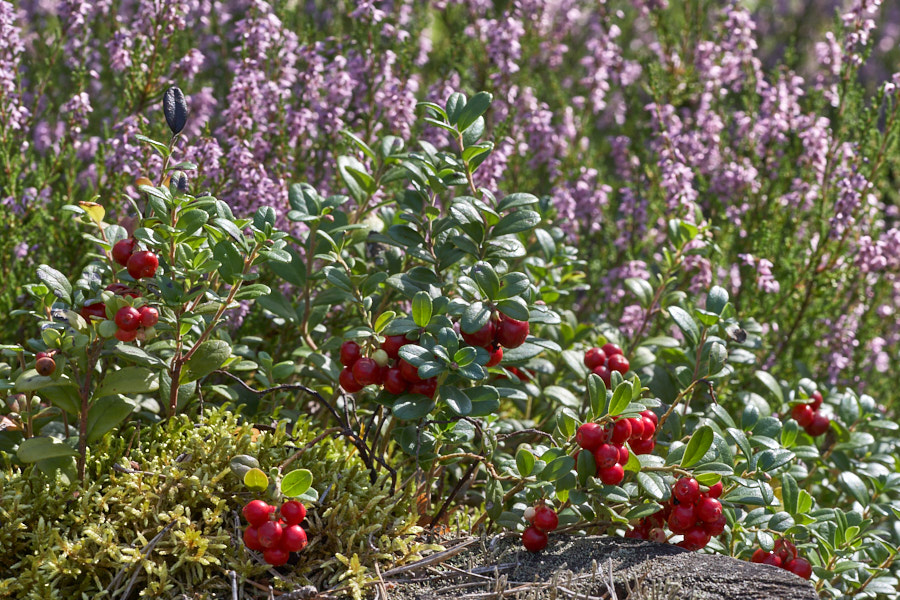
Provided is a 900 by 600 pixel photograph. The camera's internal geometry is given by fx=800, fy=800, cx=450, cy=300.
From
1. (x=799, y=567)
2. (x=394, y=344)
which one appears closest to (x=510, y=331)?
(x=394, y=344)

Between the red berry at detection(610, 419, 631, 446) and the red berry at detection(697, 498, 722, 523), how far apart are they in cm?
28

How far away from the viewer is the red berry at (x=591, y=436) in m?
2.09

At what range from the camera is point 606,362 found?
2662 millimetres

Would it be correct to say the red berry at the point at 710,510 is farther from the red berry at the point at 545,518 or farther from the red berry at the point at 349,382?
the red berry at the point at 349,382

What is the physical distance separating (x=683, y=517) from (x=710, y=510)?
0.07 metres

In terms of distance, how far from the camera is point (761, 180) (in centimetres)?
435

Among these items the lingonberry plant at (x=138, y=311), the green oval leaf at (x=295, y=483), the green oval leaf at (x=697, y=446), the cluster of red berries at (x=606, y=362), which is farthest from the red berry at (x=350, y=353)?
the green oval leaf at (x=697, y=446)

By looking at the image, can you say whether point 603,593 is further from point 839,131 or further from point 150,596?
point 839,131

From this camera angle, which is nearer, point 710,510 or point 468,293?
point 710,510

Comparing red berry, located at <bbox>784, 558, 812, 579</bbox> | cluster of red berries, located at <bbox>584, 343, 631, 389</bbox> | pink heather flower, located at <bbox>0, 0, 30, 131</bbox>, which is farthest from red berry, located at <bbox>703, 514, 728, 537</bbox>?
pink heather flower, located at <bbox>0, 0, 30, 131</bbox>

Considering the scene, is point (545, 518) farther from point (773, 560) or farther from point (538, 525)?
point (773, 560)

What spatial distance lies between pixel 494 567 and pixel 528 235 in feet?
6.09

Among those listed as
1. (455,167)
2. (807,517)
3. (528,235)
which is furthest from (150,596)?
(528,235)

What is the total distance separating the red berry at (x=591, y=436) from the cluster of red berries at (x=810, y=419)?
1.22 m
